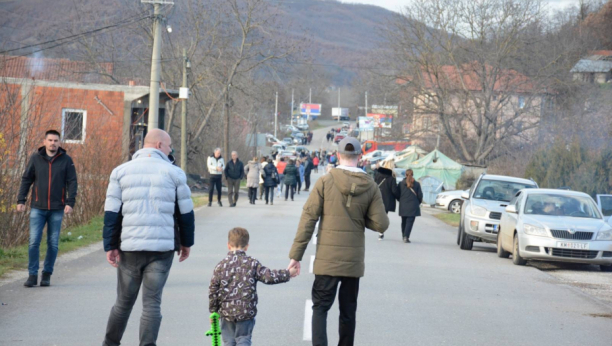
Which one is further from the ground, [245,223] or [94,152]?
[94,152]

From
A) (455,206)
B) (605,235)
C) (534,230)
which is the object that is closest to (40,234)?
(534,230)

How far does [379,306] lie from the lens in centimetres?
888

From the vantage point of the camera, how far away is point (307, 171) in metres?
41.6

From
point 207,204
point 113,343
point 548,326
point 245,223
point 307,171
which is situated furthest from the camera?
point 307,171

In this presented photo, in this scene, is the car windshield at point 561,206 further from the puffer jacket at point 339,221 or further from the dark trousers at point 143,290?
the dark trousers at point 143,290

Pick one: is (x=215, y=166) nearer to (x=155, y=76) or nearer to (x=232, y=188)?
(x=232, y=188)

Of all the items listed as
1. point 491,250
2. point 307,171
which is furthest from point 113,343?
point 307,171

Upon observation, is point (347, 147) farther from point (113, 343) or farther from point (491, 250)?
point (491, 250)

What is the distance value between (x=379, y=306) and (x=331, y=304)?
2973 millimetres

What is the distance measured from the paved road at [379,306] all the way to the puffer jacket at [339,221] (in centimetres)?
125

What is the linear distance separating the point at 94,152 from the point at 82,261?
22.2ft

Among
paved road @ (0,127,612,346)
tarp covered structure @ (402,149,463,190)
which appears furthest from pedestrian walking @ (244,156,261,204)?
tarp covered structure @ (402,149,463,190)

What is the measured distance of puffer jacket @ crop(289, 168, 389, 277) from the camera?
235 inches

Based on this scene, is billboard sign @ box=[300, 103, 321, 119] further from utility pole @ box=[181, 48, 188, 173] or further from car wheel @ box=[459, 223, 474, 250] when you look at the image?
car wheel @ box=[459, 223, 474, 250]
